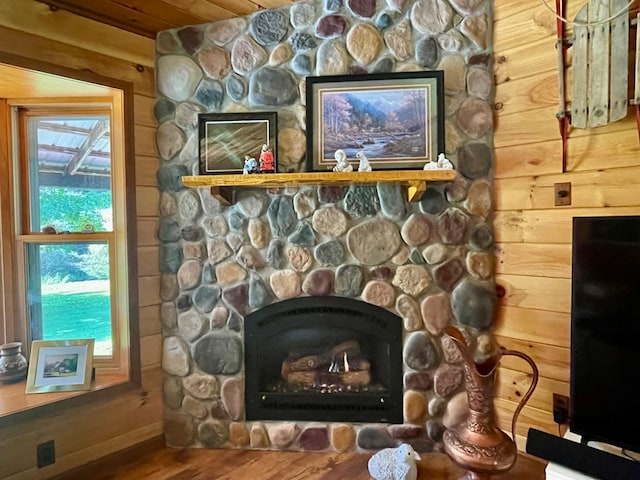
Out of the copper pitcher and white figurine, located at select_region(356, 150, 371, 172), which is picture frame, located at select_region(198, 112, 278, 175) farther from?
the copper pitcher

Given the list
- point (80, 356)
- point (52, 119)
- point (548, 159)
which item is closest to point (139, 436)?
point (80, 356)

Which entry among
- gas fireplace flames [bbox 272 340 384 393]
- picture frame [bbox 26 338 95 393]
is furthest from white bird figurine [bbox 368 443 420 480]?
picture frame [bbox 26 338 95 393]

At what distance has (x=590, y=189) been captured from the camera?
5.71 feet

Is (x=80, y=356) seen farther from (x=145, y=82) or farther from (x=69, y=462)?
(x=145, y=82)

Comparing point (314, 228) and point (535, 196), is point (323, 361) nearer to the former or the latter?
point (314, 228)

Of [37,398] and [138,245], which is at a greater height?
[138,245]

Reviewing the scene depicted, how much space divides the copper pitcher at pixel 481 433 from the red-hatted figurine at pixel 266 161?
113 cm

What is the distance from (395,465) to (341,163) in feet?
4.49

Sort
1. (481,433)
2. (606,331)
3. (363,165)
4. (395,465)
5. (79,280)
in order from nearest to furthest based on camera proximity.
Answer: (606,331)
(481,433)
(395,465)
(363,165)
(79,280)

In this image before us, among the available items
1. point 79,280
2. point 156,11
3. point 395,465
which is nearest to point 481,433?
point 395,465

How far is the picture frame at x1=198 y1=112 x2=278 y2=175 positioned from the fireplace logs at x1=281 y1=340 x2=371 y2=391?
106cm

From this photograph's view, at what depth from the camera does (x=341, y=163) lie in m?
1.95

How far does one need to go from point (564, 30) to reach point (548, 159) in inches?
21.2

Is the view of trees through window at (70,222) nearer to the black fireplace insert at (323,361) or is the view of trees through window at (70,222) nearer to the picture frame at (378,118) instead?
the black fireplace insert at (323,361)
